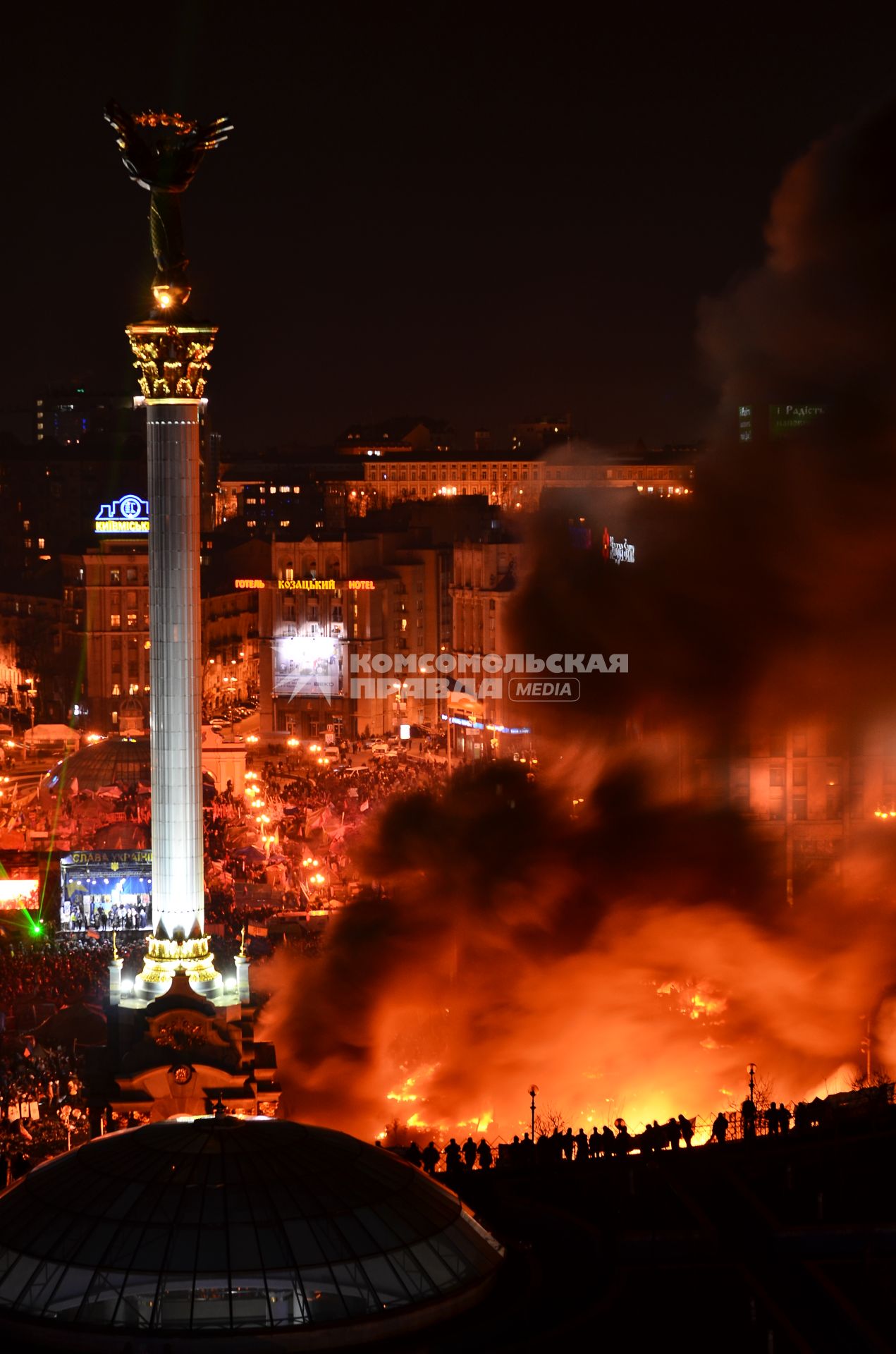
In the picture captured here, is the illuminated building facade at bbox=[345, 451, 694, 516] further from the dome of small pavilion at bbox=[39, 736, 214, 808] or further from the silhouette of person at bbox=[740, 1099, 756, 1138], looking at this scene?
the silhouette of person at bbox=[740, 1099, 756, 1138]

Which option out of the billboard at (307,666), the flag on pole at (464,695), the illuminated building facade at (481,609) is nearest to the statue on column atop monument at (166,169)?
the illuminated building facade at (481,609)

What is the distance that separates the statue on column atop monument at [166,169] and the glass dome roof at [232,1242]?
17.7 m

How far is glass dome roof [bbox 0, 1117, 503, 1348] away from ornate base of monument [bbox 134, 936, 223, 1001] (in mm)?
13724

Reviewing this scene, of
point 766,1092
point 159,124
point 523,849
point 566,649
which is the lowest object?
point 766,1092

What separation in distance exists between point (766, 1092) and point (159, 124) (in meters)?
16.8

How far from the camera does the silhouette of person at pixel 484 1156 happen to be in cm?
2436

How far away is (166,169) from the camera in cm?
3278

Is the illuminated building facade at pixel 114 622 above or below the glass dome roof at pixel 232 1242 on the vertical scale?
above

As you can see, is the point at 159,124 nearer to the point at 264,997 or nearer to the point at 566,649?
the point at 264,997

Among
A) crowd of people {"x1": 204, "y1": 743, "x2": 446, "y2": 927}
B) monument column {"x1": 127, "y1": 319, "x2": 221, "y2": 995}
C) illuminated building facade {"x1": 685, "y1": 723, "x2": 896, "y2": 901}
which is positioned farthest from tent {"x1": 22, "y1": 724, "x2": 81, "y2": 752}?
monument column {"x1": 127, "y1": 319, "x2": 221, "y2": 995}

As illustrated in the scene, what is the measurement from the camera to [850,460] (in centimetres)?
3644

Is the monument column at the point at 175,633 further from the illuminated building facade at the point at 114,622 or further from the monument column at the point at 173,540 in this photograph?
the illuminated building facade at the point at 114,622

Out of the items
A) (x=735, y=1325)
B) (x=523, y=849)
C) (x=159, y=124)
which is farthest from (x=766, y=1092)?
(x=159, y=124)

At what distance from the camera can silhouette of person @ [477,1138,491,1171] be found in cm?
2436
